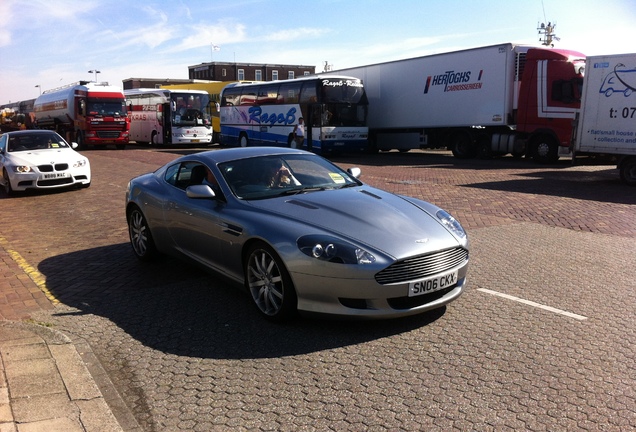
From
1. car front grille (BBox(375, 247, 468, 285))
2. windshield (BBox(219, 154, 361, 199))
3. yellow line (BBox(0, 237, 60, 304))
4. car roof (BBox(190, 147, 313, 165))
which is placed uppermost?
car roof (BBox(190, 147, 313, 165))

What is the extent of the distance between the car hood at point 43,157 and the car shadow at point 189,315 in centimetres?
750

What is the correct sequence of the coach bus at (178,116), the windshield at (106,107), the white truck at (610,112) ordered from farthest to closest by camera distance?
1. the coach bus at (178,116)
2. the windshield at (106,107)
3. the white truck at (610,112)

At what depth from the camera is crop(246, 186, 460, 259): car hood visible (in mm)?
4473

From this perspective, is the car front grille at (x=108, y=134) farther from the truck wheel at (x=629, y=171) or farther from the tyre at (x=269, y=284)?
the tyre at (x=269, y=284)

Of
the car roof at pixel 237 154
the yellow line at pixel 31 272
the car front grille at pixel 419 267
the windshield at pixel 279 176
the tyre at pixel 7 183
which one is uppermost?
the car roof at pixel 237 154

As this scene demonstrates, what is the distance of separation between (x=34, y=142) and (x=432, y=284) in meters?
12.8

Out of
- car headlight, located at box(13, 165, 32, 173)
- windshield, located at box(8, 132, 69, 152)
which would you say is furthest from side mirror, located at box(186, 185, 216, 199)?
windshield, located at box(8, 132, 69, 152)

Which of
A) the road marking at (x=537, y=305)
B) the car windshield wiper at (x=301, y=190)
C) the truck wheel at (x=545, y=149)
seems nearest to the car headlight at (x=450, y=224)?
the road marking at (x=537, y=305)

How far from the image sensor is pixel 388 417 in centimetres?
322

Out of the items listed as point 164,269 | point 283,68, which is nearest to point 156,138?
point 164,269

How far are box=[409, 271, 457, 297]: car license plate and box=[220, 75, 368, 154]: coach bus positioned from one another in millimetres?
20187

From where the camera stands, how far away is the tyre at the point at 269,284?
4.51 meters

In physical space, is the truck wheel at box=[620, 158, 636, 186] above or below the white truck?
below

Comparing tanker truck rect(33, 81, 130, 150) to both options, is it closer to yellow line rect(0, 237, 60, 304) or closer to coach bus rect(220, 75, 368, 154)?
coach bus rect(220, 75, 368, 154)
